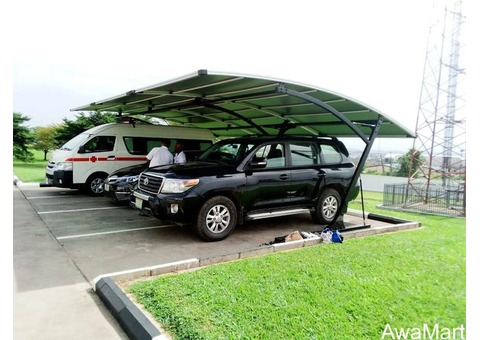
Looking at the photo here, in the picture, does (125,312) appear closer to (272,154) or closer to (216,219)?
(216,219)

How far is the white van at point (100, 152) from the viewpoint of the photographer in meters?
9.13

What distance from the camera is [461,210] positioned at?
2.37 metres

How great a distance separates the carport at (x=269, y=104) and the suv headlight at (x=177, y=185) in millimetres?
1632

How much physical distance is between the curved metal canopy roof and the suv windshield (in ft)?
3.24

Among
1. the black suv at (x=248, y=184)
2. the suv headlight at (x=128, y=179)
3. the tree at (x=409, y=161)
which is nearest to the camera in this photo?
the tree at (x=409, y=161)

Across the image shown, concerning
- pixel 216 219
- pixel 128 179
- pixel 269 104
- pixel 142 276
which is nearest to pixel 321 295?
pixel 142 276

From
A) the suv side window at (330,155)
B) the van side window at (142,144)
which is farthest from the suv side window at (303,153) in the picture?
the van side window at (142,144)

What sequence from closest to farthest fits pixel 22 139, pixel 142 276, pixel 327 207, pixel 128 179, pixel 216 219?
pixel 142 276, pixel 216 219, pixel 327 207, pixel 128 179, pixel 22 139

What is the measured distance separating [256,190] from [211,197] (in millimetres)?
857

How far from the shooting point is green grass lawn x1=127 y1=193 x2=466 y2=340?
7.96ft

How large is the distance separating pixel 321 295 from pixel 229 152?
12.3 feet

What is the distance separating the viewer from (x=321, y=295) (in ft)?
11.0

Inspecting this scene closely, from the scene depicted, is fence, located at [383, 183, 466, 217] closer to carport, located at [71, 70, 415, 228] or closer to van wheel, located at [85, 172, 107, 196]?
carport, located at [71, 70, 415, 228]

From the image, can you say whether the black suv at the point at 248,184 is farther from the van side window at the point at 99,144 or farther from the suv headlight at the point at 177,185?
the van side window at the point at 99,144
